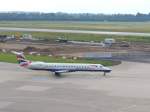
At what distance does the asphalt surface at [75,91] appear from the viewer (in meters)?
51.2

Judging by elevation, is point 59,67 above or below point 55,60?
above

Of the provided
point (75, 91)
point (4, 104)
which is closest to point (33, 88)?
point (75, 91)

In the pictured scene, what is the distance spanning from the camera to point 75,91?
60.4 metres

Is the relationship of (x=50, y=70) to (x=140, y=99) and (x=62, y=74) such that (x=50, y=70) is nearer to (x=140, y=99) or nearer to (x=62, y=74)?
(x=62, y=74)

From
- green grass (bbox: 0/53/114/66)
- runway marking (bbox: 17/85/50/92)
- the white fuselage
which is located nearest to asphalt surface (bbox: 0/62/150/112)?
runway marking (bbox: 17/85/50/92)

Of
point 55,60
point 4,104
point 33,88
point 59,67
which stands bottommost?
point 55,60

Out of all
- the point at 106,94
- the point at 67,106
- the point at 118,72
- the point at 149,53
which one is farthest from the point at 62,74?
the point at 149,53

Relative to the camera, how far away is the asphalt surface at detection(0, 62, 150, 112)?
5116 centimetres

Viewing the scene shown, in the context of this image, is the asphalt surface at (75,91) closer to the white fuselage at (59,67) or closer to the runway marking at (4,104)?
the runway marking at (4,104)

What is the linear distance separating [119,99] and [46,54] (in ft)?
170

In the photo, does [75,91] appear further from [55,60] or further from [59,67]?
[55,60]

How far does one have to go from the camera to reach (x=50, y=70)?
245ft

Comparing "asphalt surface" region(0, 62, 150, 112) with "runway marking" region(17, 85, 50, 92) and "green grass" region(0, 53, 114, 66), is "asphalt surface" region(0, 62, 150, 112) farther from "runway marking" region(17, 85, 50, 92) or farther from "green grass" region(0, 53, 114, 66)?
"green grass" region(0, 53, 114, 66)

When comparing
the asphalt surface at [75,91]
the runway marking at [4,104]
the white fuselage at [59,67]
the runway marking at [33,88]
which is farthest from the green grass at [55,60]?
the runway marking at [4,104]
